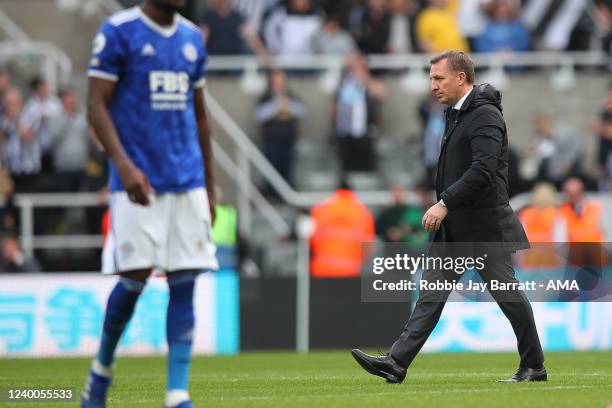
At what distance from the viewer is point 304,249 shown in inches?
782

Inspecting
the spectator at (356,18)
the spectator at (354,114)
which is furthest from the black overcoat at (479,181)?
the spectator at (356,18)

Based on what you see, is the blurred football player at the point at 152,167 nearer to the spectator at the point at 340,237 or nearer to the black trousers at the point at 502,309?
the black trousers at the point at 502,309

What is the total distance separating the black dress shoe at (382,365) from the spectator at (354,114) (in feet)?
39.4

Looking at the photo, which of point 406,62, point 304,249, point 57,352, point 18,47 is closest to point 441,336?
point 304,249

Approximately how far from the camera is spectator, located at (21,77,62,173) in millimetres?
21719

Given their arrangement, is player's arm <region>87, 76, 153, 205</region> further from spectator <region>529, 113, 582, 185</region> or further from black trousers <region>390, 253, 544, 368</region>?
spectator <region>529, 113, 582, 185</region>

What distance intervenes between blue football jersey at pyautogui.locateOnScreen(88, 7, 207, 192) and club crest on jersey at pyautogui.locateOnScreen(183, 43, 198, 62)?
1 cm

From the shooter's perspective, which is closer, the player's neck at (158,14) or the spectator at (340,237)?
the player's neck at (158,14)

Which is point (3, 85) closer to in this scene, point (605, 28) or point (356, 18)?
point (356, 18)

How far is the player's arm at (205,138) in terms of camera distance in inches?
331

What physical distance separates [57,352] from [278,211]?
205 inches

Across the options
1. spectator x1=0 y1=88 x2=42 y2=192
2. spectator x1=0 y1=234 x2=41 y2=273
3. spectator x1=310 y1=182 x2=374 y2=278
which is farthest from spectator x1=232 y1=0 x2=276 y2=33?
spectator x1=0 y1=234 x2=41 y2=273

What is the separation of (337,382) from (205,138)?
3134 millimetres

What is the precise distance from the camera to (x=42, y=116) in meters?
21.7
